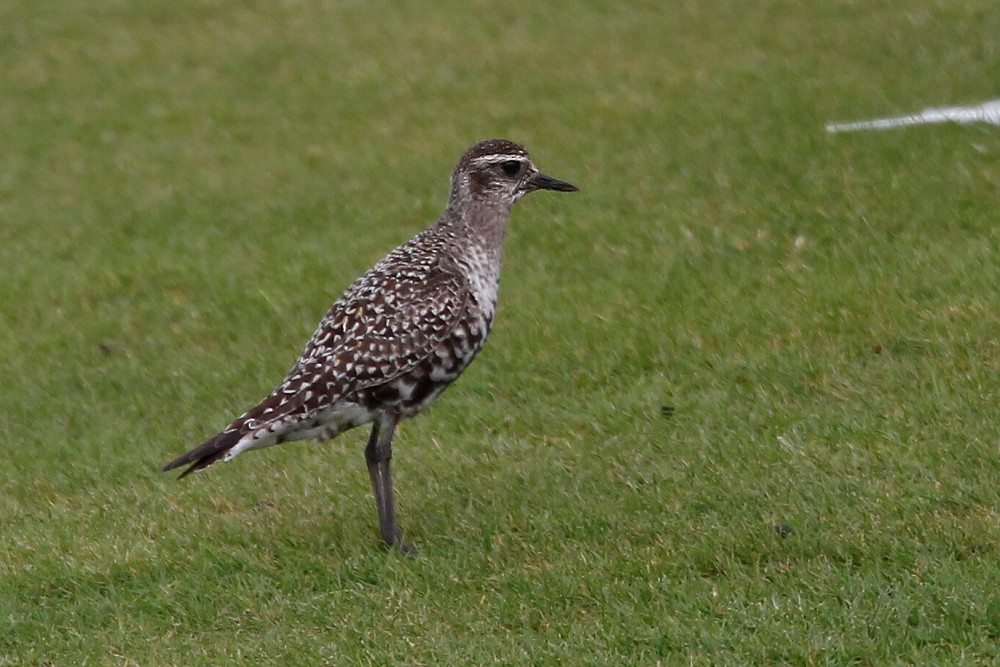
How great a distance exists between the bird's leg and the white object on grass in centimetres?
706

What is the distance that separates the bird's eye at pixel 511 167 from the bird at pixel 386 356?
0.44 meters

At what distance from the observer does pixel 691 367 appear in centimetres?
1012

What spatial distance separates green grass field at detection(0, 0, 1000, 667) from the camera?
730 centimetres

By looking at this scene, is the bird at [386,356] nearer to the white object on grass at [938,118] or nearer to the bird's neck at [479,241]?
the bird's neck at [479,241]

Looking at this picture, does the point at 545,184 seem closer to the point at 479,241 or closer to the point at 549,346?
the point at 479,241

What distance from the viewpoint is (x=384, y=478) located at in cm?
818

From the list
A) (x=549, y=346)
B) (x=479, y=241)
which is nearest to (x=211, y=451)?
(x=479, y=241)

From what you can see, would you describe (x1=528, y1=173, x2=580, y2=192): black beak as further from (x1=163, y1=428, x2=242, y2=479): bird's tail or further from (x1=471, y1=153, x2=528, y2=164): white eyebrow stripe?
(x1=163, y1=428, x2=242, y2=479): bird's tail

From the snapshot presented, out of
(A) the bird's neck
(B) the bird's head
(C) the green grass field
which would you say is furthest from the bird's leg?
(B) the bird's head

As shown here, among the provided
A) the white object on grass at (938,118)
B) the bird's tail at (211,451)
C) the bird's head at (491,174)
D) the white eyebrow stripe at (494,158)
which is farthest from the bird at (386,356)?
the white object on grass at (938,118)

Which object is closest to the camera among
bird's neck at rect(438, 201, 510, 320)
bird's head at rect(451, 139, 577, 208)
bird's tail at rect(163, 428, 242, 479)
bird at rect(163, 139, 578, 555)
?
bird's tail at rect(163, 428, 242, 479)

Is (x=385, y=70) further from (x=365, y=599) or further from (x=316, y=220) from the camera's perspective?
(x=365, y=599)

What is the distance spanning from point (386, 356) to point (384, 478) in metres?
0.66

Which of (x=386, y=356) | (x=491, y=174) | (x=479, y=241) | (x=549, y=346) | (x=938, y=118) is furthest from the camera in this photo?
(x=938, y=118)
